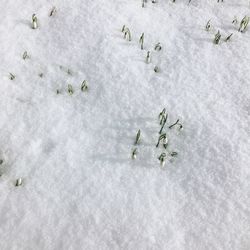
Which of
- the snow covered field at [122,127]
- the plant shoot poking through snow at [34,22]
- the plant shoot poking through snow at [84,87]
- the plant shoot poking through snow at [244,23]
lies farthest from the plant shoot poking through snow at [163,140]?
the plant shoot poking through snow at [34,22]

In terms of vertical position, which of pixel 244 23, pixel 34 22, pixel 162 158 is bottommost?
pixel 162 158

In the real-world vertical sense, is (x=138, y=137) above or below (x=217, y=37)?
below

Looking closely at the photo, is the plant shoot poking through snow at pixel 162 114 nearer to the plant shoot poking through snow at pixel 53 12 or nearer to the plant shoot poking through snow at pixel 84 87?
the plant shoot poking through snow at pixel 84 87

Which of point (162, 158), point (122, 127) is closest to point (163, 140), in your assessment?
point (162, 158)

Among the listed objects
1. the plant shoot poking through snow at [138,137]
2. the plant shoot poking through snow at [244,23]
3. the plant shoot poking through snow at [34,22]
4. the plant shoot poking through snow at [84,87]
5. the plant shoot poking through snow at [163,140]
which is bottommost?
the plant shoot poking through snow at [138,137]

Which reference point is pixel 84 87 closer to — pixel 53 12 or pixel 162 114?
pixel 162 114

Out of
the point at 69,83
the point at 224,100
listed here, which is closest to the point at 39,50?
the point at 69,83

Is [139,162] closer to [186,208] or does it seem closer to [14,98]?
[186,208]

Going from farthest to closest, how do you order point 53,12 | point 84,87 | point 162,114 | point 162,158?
point 53,12, point 84,87, point 162,114, point 162,158

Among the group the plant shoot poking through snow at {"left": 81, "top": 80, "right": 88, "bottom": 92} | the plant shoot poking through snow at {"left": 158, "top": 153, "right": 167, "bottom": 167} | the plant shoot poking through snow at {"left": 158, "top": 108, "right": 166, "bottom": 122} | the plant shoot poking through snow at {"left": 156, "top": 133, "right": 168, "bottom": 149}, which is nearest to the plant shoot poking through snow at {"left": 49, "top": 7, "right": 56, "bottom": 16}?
the plant shoot poking through snow at {"left": 81, "top": 80, "right": 88, "bottom": 92}
